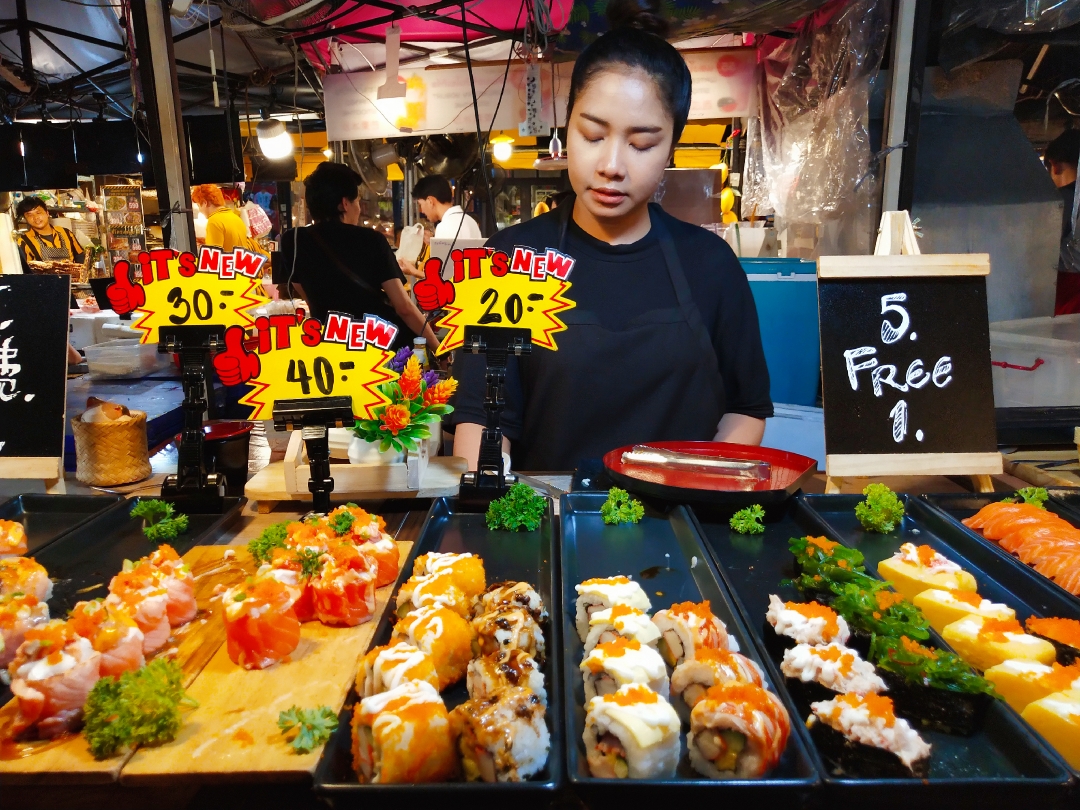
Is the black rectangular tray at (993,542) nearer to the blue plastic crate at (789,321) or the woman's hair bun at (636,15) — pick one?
the blue plastic crate at (789,321)

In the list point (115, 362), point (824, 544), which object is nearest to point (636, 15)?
point (824, 544)

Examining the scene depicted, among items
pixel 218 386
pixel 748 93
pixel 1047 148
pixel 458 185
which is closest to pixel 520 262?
pixel 218 386

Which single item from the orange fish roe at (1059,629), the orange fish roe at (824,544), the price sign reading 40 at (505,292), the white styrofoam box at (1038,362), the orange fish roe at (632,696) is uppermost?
the price sign reading 40 at (505,292)

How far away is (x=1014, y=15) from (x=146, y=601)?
481cm

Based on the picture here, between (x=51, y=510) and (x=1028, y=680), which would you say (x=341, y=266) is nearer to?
(x=51, y=510)

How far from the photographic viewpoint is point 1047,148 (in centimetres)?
413

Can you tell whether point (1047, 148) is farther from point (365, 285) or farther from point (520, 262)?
point (365, 285)

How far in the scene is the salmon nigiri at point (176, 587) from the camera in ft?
5.32

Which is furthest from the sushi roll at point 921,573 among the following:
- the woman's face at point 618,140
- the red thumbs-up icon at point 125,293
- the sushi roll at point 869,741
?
the red thumbs-up icon at point 125,293

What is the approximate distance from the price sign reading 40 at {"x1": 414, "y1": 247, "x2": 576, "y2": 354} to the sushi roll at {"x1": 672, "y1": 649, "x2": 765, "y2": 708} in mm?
1067

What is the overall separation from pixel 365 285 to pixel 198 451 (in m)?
3.07

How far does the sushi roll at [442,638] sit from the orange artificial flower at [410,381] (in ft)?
2.91

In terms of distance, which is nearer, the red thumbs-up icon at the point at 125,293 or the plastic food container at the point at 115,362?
the red thumbs-up icon at the point at 125,293

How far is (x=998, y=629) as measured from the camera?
1.54m
